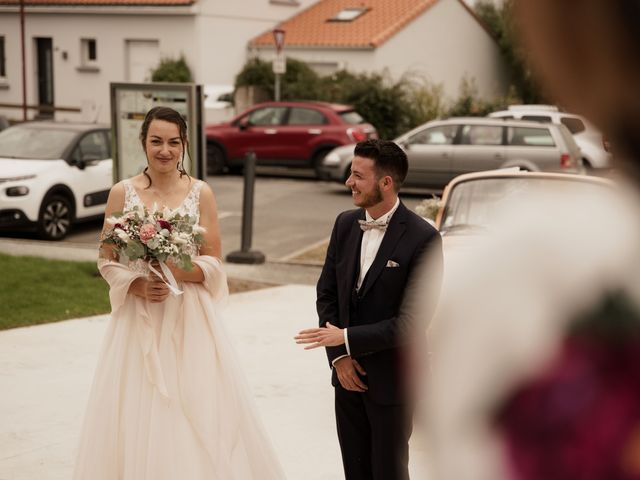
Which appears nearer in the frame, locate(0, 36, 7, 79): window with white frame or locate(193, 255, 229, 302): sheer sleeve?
locate(193, 255, 229, 302): sheer sleeve

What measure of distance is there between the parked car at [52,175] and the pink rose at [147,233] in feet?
35.9

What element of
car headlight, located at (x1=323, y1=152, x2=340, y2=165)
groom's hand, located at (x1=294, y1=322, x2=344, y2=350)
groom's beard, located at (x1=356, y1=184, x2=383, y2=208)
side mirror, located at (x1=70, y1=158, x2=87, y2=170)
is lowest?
groom's hand, located at (x1=294, y1=322, x2=344, y2=350)

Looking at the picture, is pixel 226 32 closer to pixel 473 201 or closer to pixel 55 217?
pixel 55 217

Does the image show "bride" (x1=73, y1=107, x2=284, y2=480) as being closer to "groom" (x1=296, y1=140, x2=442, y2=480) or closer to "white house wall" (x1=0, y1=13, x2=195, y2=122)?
"groom" (x1=296, y1=140, x2=442, y2=480)

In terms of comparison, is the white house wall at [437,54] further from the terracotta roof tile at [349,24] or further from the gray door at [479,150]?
the gray door at [479,150]

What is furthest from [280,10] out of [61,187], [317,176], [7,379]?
[7,379]

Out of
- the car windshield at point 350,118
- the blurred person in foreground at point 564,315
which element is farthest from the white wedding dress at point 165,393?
the car windshield at point 350,118

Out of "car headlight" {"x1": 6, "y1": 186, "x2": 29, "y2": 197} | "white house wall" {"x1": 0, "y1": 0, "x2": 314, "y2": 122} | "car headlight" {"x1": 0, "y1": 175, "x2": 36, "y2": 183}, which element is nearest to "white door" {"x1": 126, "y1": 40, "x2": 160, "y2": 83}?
"white house wall" {"x1": 0, "y1": 0, "x2": 314, "y2": 122}

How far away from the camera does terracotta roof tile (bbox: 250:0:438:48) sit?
1404 inches

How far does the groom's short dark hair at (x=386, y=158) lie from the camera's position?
173 inches

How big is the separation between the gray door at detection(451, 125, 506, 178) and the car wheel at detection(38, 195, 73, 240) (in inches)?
343

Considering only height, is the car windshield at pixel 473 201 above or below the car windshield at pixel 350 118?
below

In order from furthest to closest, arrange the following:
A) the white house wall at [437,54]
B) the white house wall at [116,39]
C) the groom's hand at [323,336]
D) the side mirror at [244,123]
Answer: the white house wall at [437,54], the white house wall at [116,39], the side mirror at [244,123], the groom's hand at [323,336]

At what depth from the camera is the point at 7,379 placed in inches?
316
